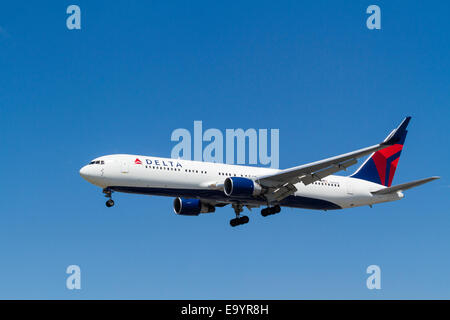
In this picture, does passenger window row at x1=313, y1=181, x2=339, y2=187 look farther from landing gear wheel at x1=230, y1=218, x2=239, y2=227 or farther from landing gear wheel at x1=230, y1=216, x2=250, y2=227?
landing gear wheel at x1=230, y1=218, x2=239, y2=227

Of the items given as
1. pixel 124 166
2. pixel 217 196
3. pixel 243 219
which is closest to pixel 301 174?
pixel 217 196

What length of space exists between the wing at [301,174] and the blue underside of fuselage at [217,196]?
1.39m

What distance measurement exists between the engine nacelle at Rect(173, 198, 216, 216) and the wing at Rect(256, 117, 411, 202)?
20.1 feet

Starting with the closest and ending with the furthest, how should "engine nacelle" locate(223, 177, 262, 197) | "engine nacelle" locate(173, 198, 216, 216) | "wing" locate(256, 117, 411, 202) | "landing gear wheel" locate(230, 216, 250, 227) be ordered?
"wing" locate(256, 117, 411, 202), "engine nacelle" locate(223, 177, 262, 197), "engine nacelle" locate(173, 198, 216, 216), "landing gear wheel" locate(230, 216, 250, 227)

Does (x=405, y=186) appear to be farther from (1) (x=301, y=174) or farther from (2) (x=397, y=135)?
(2) (x=397, y=135)

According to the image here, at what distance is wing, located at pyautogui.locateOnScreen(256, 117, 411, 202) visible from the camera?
46188 mm

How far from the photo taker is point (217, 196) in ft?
161

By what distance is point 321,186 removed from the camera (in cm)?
5441

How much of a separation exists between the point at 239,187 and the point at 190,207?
23.5 ft

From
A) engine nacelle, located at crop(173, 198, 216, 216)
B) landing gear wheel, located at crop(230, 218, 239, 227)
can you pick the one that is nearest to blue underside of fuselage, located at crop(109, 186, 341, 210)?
landing gear wheel, located at crop(230, 218, 239, 227)

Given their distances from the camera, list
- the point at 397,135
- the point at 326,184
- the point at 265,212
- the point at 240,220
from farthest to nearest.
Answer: the point at 326,184 < the point at 240,220 < the point at 265,212 < the point at 397,135

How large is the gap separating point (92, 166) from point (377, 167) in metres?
25.6
